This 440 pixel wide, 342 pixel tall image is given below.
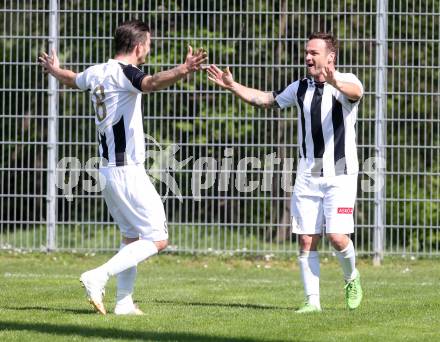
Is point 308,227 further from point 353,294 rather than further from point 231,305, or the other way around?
point 231,305

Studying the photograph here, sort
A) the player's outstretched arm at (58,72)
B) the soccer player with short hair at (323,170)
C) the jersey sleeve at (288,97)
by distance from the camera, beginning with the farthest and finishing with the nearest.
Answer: the jersey sleeve at (288,97)
the soccer player with short hair at (323,170)
the player's outstretched arm at (58,72)

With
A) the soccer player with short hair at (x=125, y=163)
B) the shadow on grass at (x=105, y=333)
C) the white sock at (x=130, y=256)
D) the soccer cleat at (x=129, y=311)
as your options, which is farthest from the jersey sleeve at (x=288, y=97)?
the shadow on grass at (x=105, y=333)

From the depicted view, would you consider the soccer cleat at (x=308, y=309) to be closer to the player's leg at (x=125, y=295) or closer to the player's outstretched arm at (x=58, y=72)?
the player's leg at (x=125, y=295)

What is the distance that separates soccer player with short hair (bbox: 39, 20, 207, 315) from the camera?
8.05 m

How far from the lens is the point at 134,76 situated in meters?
8.04

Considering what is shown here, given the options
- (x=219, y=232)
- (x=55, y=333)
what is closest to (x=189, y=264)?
(x=219, y=232)

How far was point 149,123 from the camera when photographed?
14.8 metres

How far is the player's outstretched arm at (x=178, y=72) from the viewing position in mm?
7680

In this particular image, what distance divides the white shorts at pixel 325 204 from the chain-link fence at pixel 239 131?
5540 millimetres

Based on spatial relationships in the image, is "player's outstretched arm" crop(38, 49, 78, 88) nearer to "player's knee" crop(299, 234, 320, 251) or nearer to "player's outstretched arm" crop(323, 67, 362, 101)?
"player's outstretched arm" crop(323, 67, 362, 101)

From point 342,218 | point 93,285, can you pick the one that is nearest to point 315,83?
point 342,218

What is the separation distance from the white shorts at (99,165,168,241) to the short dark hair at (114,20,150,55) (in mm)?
889

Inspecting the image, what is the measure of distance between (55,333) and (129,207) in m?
1.28

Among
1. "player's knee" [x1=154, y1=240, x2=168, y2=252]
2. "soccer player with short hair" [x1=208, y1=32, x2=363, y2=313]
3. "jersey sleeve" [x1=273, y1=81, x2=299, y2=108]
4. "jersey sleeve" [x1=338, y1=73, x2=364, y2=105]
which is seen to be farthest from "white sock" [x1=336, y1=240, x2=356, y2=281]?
"player's knee" [x1=154, y1=240, x2=168, y2=252]
